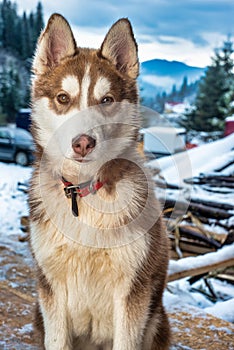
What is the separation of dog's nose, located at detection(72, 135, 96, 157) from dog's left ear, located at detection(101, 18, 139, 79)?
369mm

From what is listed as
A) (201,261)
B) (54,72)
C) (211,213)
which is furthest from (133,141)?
(211,213)

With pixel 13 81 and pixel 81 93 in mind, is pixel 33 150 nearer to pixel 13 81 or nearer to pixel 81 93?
pixel 81 93

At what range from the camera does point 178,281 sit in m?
3.47

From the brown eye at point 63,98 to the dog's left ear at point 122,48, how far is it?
0.22 m

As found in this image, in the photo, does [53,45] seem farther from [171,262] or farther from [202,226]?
[202,226]

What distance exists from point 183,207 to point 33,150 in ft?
5.22

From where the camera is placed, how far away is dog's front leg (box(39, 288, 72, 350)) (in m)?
1.53

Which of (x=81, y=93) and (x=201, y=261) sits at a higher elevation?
(x=81, y=93)

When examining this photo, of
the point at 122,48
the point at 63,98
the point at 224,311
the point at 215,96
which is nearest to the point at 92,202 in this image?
the point at 63,98

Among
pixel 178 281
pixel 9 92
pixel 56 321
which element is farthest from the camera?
pixel 9 92

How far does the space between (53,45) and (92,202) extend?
57cm

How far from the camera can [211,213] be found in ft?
13.3

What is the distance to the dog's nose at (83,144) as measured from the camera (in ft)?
4.37

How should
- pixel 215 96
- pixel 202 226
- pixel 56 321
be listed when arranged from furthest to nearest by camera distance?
pixel 215 96
pixel 202 226
pixel 56 321
